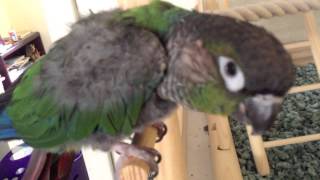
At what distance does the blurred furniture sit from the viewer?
4.59ft

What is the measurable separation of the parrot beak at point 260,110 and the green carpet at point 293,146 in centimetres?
73

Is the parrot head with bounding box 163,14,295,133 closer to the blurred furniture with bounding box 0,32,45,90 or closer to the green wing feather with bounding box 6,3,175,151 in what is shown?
the green wing feather with bounding box 6,3,175,151

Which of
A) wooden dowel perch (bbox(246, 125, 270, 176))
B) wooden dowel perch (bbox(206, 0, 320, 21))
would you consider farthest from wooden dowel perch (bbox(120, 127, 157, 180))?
wooden dowel perch (bbox(246, 125, 270, 176))

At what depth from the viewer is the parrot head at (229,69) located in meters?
0.35

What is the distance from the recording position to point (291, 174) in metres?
1.09

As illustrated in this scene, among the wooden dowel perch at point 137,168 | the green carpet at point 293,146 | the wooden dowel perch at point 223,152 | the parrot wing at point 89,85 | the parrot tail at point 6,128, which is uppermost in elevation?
the parrot wing at point 89,85

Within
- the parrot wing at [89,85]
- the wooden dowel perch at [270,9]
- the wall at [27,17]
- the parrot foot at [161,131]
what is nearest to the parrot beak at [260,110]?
the parrot wing at [89,85]

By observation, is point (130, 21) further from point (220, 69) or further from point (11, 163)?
point (11, 163)

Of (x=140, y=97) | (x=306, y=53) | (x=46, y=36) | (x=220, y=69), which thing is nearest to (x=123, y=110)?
(x=140, y=97)

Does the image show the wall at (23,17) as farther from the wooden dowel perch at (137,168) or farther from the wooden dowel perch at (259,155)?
the wooden dowel perch at (137,168)

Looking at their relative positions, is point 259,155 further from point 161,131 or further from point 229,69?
point 229,69

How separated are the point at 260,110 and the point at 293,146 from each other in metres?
0.90

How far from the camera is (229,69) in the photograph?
0.38 metres

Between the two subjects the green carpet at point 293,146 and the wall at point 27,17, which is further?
the wall at point 27,17
